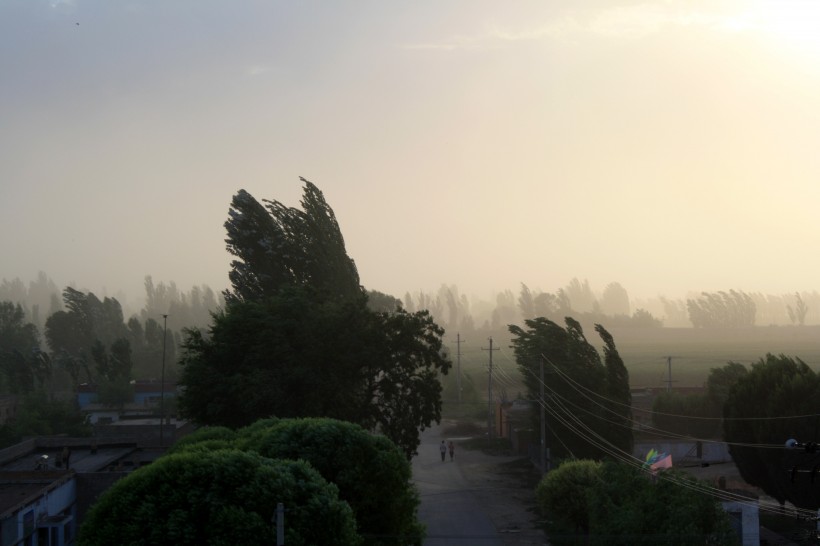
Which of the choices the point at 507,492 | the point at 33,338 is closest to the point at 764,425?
the point at 507,492

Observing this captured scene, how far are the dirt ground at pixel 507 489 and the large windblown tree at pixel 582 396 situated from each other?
3.73m

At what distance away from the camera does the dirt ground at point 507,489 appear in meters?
41.4

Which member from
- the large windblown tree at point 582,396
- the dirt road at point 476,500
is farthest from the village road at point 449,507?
the large windblown tree at point 582,396

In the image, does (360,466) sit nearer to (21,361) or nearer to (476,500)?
(476,500)

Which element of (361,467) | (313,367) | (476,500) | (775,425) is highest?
(313,367)

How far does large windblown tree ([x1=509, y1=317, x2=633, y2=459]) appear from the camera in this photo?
5388 centimetres

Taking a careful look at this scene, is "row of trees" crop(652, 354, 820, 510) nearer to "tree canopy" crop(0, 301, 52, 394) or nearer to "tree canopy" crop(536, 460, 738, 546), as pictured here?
"tree canopy" crop(536, 460, 738, 546)

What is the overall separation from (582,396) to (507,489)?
24.3 feet

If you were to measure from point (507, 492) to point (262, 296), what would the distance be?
2172 centimetres

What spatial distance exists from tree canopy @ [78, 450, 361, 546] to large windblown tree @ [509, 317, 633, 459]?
35.0 metres

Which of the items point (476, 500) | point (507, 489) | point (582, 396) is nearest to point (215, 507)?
point (476, 500)

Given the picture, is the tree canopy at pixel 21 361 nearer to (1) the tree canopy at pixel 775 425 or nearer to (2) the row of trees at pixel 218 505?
(1) the tree canopy at pixel 775 425

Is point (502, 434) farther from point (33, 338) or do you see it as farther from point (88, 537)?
point (33, 338)

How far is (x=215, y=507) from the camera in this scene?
18.7m
